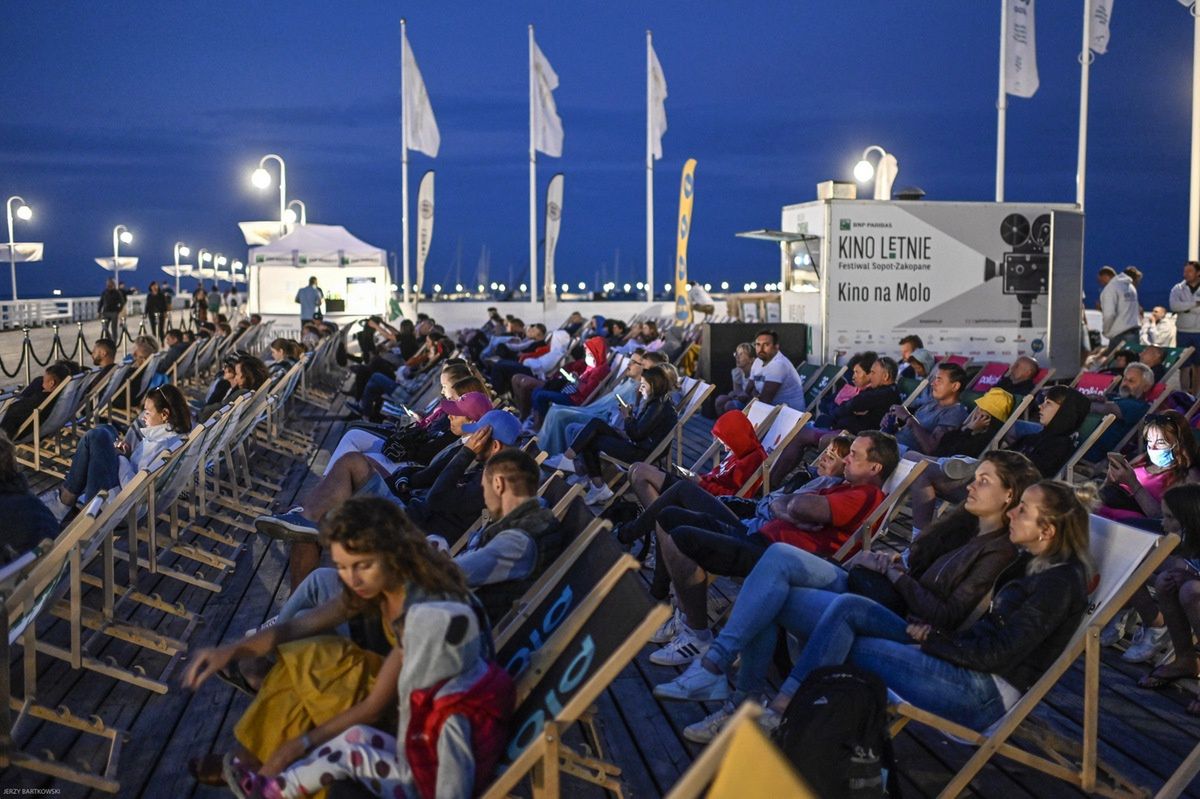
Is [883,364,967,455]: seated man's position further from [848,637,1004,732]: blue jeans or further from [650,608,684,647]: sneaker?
[848,637,1004,732]: blue jeans

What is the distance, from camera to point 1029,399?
7.01 meters

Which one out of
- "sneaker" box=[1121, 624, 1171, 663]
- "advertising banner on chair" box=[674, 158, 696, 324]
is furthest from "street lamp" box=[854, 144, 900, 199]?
"sneaker" box=[1121, 624, 1171, 663]

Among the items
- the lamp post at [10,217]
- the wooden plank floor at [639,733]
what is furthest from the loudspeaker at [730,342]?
the lamp post at [10,217]

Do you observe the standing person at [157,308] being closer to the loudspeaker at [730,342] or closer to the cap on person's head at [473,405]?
the loudspeaker at [730,342]

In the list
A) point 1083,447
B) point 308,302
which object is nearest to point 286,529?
point 1083,447

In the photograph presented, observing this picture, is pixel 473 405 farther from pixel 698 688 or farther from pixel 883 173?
pixel 883 173

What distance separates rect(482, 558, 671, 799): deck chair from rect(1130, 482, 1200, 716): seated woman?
214 centimetres

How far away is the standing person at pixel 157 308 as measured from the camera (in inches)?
983

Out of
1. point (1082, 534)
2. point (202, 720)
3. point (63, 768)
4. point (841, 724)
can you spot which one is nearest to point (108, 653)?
point (202, 720)

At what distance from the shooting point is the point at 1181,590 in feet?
13.4

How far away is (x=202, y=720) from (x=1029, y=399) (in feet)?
16.1

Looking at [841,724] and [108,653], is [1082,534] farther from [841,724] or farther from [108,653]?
[108,653]

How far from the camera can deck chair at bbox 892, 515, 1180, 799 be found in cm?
317

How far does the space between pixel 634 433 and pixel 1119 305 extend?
8169mm
